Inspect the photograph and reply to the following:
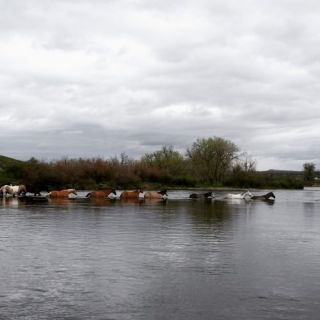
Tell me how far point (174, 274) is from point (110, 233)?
7460mm

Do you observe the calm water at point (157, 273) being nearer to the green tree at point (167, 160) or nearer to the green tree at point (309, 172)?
the green tree at point (167, 160)

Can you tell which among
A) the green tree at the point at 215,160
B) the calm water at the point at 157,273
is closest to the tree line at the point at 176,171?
the green tree at the point at 215,160

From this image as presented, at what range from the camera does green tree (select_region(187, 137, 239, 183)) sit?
11356 cm

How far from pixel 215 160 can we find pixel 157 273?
338 ft

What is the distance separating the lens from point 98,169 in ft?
276

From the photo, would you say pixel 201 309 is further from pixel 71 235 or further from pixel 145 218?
pixel 145 218

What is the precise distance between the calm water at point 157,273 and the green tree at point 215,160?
93.6 metres

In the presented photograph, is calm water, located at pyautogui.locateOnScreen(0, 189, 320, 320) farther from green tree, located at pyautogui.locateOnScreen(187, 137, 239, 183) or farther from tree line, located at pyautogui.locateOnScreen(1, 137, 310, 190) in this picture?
green tree, located at pyautogui.locateOnScreen(187, 137, 239, 183)

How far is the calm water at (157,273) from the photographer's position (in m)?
8.76

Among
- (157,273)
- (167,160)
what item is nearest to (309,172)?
(167,160)

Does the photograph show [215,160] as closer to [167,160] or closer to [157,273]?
[167,160]

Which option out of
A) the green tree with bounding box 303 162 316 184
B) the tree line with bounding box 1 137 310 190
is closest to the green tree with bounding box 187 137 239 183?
the tree line with bounding box 1 137 310 190

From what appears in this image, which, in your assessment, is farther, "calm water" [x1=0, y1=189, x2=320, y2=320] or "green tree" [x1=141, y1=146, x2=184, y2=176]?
"green tree" [x1=141, y1=146, x2=184, y2=176]

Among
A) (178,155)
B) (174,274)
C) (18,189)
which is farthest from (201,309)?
(178,155)
